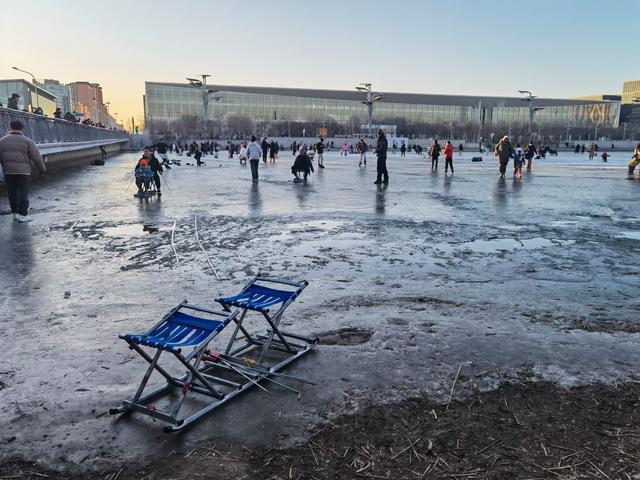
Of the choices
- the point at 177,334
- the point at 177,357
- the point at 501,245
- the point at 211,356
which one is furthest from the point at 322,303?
the point at 501,245

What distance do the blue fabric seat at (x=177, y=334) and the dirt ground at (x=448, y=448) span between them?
63cm

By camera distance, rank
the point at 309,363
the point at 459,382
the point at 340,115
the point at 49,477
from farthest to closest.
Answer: the point at 340,115
the point at 309,363
the point at 459,382
the point at 49,477

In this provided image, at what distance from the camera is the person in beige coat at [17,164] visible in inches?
394

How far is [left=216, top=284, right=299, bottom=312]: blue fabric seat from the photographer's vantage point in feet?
12.4

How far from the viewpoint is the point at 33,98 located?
141 ft

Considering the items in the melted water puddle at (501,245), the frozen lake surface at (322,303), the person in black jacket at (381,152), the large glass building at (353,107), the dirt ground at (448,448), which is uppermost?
the large glass building at (353,107)

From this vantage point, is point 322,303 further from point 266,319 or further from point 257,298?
point 257,298

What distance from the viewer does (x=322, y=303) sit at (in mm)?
5359

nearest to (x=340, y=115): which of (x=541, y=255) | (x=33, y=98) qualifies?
(x=33, y=98)

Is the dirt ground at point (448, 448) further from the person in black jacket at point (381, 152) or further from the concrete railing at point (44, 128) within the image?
the concrete railing at point (44, 128)

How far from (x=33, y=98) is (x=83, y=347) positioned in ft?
152

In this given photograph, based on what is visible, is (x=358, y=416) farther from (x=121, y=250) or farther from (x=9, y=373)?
(x=121, y=250)

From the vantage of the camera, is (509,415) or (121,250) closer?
(509,415)

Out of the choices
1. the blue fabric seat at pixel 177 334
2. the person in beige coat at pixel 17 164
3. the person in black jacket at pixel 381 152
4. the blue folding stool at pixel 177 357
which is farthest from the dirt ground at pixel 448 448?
the person in black jacket at pixel 381 152
